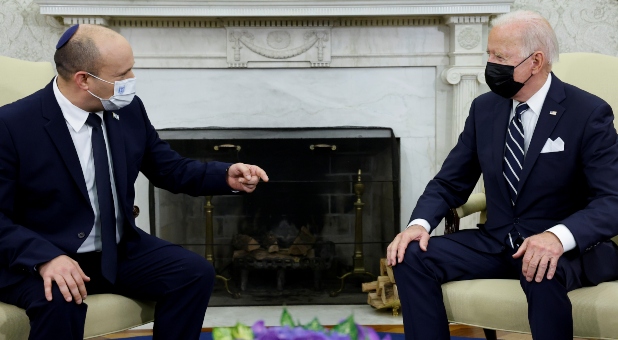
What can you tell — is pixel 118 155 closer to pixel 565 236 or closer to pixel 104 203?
pixel 104 203

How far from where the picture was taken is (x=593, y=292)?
2.16 metres

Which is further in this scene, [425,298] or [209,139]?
[209,139]

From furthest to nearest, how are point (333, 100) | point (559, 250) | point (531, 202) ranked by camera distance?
point (333, 100)
point (531, 202)
point (559, 250)

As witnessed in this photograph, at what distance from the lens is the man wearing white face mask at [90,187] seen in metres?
2.20

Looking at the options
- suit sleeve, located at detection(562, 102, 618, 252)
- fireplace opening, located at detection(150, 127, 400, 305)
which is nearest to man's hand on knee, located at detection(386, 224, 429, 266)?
suit sleeve, located at detection(562, 102, 618, 252)

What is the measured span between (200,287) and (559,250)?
101cm

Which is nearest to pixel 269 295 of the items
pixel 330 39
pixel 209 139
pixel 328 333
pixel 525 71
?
pixel 209 139

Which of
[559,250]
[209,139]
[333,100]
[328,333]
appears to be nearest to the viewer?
[328,333]

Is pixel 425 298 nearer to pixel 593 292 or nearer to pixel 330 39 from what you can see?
pixel 593 292

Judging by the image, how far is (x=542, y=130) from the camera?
2.36 meters

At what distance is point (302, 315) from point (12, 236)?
6.31 feet

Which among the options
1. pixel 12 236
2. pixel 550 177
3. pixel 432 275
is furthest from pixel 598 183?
pixel 12 236

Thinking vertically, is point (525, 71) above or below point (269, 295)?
above

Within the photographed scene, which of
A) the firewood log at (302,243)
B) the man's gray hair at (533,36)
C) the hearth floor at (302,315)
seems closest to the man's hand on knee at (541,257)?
the man's gray hair at (533,36)
